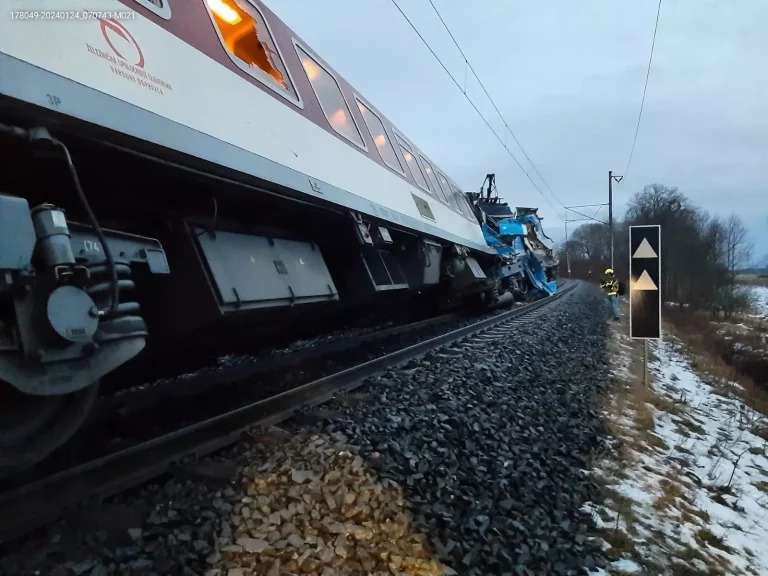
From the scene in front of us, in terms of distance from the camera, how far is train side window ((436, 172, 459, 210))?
1186 centimetres

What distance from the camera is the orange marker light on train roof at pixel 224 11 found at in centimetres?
407

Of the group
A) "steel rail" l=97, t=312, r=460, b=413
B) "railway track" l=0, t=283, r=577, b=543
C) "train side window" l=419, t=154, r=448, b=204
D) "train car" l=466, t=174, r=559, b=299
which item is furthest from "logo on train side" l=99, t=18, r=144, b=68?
"train car" l=466, t=174, r=559, b=299

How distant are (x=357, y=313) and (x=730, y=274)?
1146 inches

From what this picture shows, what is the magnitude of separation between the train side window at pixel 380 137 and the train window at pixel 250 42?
2.36 m

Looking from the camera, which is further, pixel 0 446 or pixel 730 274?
pixel 730 274

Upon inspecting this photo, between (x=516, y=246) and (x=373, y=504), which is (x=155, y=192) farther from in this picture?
(x=516, y=246)

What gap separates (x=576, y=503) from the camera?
371cm

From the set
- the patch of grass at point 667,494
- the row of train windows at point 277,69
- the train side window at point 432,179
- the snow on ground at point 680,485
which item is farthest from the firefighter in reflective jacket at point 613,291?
the patch of grass at point 667,494

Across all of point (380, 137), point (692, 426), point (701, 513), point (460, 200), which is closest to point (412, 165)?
point (380, 137)

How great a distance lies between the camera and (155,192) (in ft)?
12.2

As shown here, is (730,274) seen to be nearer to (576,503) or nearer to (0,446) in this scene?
(576,503)

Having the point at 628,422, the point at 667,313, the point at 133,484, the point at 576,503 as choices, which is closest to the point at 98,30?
the point at 133,484

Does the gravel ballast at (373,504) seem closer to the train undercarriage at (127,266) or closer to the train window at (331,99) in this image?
the train undercarriage at (127,266)

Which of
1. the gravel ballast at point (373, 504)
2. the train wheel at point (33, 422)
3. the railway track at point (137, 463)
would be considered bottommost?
the gravel ballast at point (373, 504)
